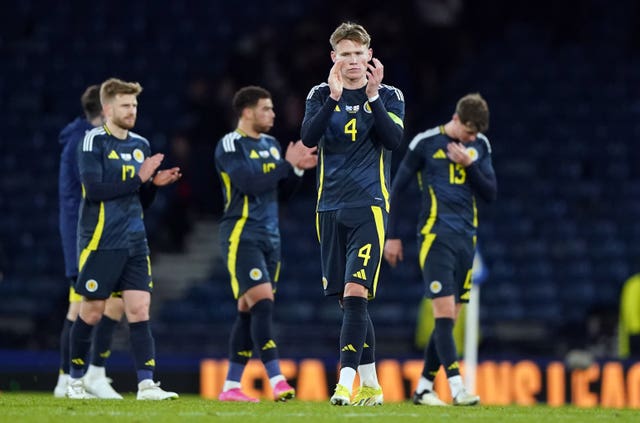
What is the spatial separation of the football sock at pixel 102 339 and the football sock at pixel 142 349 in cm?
64

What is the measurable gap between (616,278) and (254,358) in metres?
5.49

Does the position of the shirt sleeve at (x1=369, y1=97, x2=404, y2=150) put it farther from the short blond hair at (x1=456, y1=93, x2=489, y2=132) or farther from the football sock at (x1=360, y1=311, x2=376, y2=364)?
the short blond hair at (x1=456, y1=93, x2=489, y2=132)

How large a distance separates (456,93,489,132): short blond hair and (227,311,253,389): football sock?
212 cm

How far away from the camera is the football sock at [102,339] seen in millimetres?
10227

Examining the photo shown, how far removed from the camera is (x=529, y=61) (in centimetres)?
Answer: 2169

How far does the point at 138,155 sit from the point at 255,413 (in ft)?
8.95

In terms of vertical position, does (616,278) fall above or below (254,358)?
above

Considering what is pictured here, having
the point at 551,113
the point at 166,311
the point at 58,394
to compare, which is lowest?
the point at 58,394

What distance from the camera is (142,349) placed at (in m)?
9.59

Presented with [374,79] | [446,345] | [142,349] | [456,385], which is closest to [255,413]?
[142,349]

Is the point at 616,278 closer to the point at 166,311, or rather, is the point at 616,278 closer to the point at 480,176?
the point at 166,311

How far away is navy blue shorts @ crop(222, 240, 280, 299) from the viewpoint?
32.2 feet

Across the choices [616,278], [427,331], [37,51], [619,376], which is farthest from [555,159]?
[37,51]

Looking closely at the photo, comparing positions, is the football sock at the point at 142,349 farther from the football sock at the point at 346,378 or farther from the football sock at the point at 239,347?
the football sock at the point at 346,378
